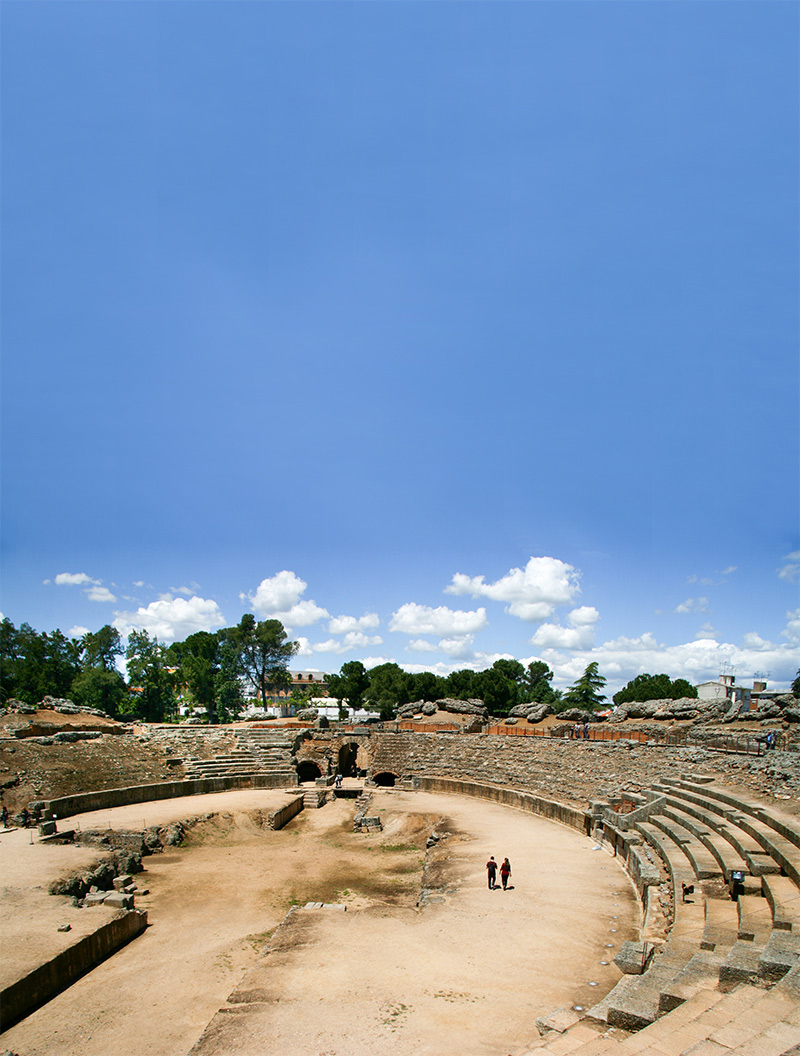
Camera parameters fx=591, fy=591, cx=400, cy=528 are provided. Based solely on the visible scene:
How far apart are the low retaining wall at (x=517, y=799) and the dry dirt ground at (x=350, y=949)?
964mm

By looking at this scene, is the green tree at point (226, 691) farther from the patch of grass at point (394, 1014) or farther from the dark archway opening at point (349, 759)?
the patch of grass at point (394, 1014)

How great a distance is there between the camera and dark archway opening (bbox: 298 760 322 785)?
4184 cm

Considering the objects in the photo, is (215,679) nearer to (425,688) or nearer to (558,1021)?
(425,688)

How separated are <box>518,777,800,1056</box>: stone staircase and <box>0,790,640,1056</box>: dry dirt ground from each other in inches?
59.0

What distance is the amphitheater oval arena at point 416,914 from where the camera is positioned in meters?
9.36

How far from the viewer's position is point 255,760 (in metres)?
39.8

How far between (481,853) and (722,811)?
830cm

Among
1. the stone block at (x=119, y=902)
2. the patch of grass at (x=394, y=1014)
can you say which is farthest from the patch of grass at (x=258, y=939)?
the patch of grass at (x=394, y=1014)

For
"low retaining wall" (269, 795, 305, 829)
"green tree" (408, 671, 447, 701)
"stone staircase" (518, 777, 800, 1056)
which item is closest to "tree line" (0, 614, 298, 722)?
"green tree" (408, 671, 447, 701)

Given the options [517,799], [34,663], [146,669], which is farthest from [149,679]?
[517,799]

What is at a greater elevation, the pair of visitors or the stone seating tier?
the stone seating tier

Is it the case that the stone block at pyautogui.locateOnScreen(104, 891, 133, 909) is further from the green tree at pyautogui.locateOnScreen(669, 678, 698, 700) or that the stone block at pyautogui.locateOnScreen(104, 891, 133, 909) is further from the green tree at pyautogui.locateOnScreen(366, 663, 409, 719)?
the green tree at pyautogui.locateOnScreen(669, 678, 698, 700)

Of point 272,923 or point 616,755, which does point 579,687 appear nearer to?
point 616,755

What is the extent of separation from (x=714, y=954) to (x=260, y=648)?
72316 mm
